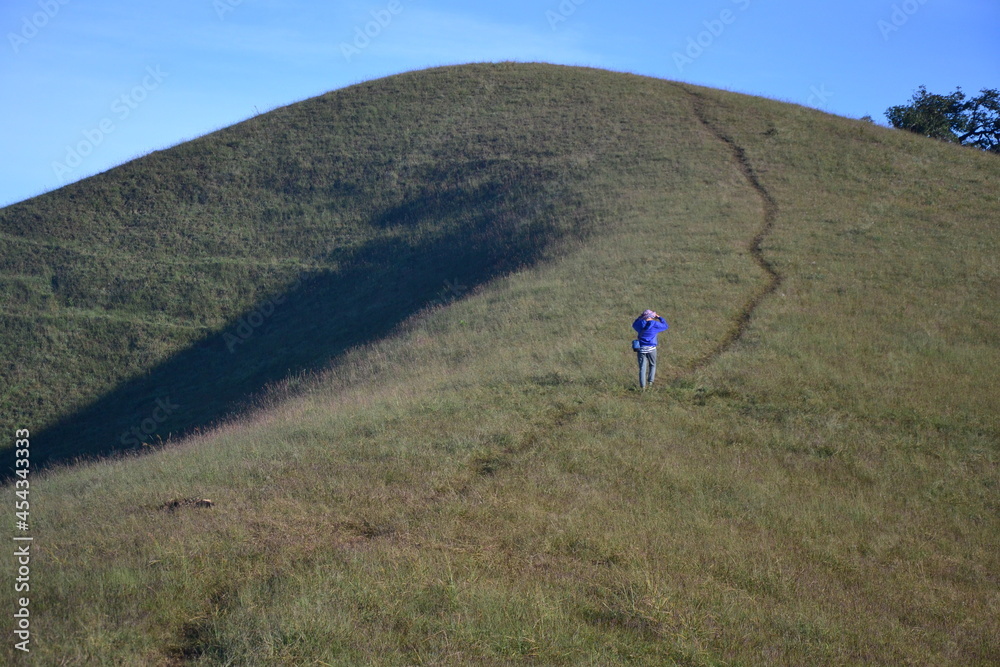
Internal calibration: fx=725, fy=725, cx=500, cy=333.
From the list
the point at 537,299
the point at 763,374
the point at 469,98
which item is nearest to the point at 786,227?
the point at 537,299

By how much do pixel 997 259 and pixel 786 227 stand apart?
22.5 feet

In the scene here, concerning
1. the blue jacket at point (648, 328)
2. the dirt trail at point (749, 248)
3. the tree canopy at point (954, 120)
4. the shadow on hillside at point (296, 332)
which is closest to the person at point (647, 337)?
the blue jacket at point (648, 328)

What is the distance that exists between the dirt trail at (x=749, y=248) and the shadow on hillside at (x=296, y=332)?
8.63m

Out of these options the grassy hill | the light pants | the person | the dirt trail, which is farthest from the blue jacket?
the dirt trail

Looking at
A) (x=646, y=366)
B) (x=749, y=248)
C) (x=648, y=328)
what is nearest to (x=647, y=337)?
(x=648, y=328)

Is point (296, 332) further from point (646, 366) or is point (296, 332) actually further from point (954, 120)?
point (954, 120)

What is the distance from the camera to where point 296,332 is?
3166 cm

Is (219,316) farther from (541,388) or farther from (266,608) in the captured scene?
(266,608)

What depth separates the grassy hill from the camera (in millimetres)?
6758

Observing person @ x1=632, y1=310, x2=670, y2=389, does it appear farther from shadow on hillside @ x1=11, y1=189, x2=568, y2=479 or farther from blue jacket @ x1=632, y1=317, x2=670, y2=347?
shadow on hillside @ x1=11, y1=189, x2=568, y2=479

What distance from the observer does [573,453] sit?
11.6m

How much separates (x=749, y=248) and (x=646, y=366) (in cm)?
1170

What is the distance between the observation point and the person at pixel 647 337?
1537 cm

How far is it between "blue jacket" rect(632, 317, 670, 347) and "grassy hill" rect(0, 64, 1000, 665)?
42.3 inches
